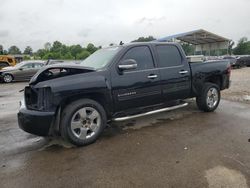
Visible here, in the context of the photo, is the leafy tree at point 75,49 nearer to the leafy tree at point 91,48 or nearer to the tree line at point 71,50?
the tree line at point 71,50

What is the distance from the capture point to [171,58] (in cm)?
564

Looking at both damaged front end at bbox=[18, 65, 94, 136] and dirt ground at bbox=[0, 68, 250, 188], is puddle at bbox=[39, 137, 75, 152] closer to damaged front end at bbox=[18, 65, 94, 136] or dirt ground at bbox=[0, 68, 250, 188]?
dirt ground at bbox=[0, 68, 250, 188]

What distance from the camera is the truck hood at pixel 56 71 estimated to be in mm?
4241

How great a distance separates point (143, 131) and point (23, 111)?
233 cm

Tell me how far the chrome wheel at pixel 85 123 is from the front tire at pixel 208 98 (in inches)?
118

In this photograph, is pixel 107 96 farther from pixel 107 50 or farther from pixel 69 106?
pixel 107 50

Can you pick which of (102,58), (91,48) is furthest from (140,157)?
(91,48)

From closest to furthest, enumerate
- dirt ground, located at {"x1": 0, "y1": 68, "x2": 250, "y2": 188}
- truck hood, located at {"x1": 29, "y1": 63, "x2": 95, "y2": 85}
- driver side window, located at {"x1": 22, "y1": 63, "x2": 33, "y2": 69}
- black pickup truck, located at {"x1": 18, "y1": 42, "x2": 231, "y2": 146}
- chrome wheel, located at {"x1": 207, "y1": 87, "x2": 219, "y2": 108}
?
dirt ground, located at {"x1": 0, "y1": 68, "x2": 250, "y2": 188}
black pickup truck, located at {"x1": 18, "y1": 42, "x2": 231, "y2": 146}
truck hood, located at {"x1": 29, "y1": 63, "x2": 95, "y2": 85}
chrome wheel, located at {"x1": 207, "y1": 87, "x2": 219, "y2": 108}
driver side window, located at {"x1": 22, "y1": 63, "x2": 33, "y2": 69}

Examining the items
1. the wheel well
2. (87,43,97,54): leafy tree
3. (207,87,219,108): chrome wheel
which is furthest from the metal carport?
(207,87,219,108): chrome wheel

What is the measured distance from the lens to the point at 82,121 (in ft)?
14.2

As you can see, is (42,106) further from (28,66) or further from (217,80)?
(28,66)

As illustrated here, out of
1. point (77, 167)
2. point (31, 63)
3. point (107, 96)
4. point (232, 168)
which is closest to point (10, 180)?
point (77, 167)

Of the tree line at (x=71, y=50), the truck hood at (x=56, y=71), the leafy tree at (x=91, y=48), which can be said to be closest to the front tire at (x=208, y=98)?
the truck hood at (x=56, y=71)

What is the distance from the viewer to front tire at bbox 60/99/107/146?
4.18m
